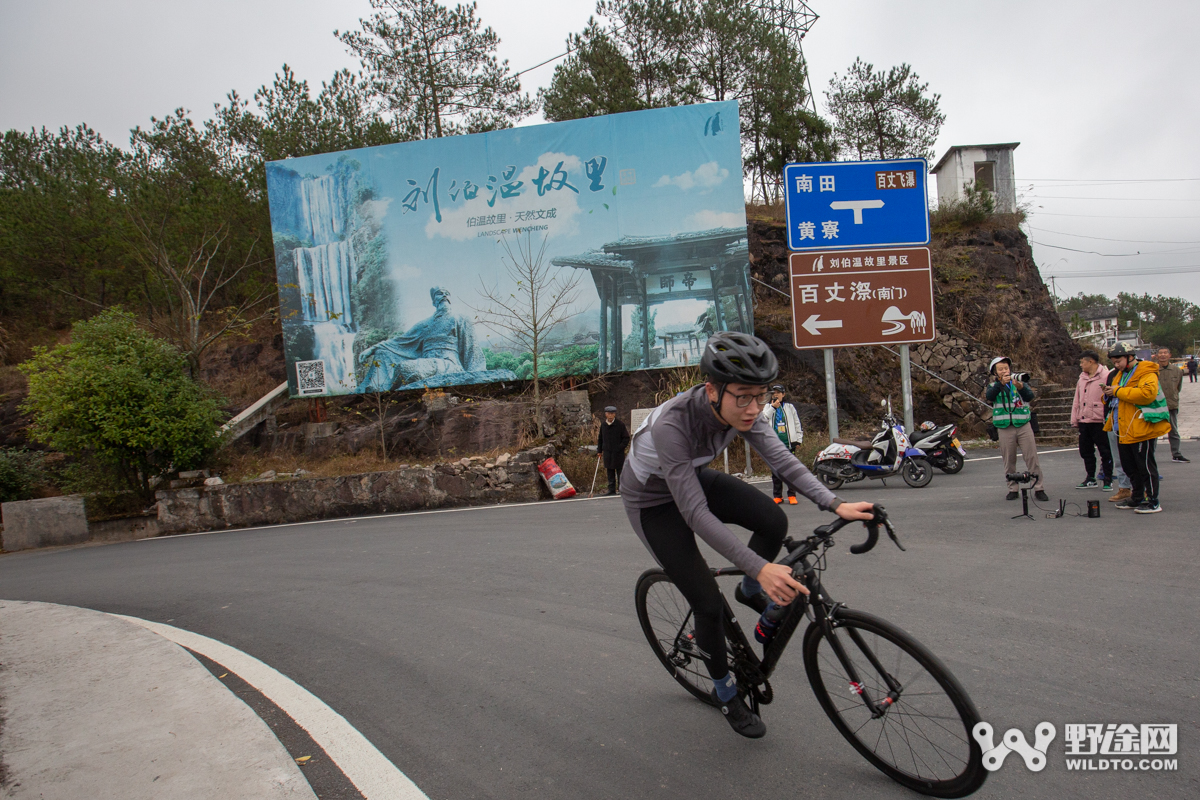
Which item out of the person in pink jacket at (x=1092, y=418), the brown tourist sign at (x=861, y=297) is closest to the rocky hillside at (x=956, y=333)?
the brown tourist sign at (x=861, y=297)

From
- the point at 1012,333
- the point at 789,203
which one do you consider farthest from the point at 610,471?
the point at 1012,333

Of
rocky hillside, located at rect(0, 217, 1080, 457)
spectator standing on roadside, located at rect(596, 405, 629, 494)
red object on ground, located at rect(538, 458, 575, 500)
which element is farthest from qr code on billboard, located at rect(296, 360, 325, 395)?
spectator standing on roadside, located at rect(596, 405, 629, 494)

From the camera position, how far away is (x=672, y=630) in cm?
405

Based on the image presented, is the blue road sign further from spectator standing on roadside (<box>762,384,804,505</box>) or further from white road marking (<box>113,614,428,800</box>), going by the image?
white road marking (<box>113,614,428,800</box>)

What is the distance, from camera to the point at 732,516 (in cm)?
352

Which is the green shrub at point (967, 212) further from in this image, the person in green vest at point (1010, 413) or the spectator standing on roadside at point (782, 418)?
the person in green vest at point (1010, 413)

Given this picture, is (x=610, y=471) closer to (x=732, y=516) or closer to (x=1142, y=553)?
(x=1142, y=553)

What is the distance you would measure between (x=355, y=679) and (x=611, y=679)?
166cm

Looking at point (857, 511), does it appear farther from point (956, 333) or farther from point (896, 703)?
point (956, 333)

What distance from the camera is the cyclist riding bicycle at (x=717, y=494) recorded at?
2980 millimetres

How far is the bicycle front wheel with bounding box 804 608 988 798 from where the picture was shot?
272 centimetres

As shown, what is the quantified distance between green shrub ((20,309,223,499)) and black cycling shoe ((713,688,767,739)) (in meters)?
16.5

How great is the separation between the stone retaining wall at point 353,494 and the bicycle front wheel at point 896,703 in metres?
11.8

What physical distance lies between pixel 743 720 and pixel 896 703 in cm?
77
